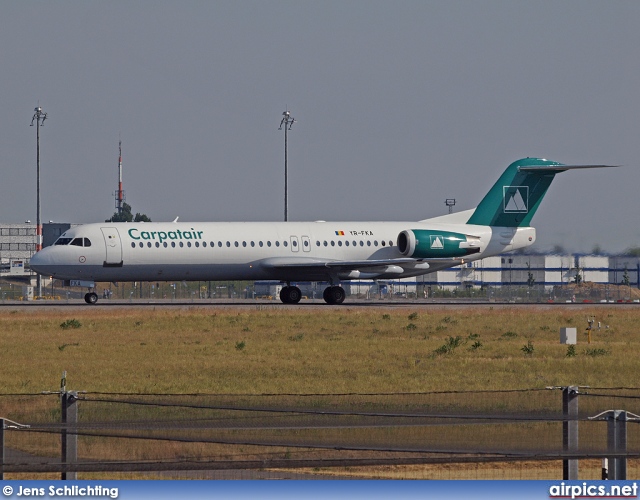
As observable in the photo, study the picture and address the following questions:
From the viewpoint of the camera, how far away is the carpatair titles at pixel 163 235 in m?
50.3

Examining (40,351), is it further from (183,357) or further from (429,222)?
(429,222)

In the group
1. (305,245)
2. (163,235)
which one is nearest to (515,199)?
(305,245)

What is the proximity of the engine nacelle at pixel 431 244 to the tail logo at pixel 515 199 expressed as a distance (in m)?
3.75

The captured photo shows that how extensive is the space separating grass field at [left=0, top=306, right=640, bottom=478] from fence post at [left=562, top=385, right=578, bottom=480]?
887 mm

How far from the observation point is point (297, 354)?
100.0ft

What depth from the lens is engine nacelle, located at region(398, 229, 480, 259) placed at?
175 ft

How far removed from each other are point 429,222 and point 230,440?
4519cm

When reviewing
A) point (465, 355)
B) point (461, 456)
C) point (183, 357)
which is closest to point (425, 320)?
point (465, 355)

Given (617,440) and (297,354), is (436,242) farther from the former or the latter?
(617,440)

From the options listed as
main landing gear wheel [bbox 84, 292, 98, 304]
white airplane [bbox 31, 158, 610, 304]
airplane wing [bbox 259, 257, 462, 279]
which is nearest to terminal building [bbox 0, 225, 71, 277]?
main landing gear wheel [bbox 84, 292, 98, 304]

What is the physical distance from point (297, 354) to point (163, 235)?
841 inches

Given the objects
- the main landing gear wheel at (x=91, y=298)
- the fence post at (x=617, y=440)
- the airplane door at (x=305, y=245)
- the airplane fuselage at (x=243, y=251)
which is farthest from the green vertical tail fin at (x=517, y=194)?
the fence post at (x=617, y=440)

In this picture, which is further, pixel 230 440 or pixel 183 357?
pixel 183 357

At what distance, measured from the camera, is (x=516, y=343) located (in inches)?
1366
